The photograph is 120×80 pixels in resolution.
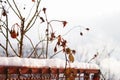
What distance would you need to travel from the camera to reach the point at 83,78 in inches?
229

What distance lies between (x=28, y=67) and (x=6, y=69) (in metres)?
0.32

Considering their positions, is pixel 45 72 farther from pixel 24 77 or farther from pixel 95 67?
pixel 95 67

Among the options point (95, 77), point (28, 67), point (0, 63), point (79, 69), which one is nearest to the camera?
point (0, 63)

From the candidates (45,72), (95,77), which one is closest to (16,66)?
(45,72)

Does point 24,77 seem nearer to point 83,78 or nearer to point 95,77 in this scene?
point 83,78

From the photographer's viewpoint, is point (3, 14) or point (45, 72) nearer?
point (45, 72)

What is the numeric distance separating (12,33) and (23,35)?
6.93 ft

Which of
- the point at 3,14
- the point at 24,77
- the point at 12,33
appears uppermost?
the point at 3,14

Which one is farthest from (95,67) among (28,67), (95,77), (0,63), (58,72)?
(0,63)

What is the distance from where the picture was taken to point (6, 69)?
13.4ft

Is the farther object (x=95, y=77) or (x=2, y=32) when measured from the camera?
(x=2, y=32)

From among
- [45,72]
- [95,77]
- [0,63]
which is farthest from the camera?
[95,77]

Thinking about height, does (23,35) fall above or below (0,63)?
above

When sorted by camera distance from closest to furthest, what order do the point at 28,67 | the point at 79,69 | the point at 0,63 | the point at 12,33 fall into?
the point at 0,63, the point at 28,67, the point at 79,69, the point at 12,33
